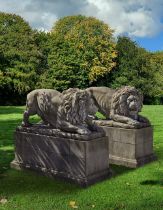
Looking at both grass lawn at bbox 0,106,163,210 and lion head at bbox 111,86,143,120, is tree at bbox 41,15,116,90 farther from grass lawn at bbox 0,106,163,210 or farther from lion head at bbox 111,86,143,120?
grass lawn at bbox 0,106,163,210

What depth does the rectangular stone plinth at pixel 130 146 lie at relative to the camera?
10.2 meters

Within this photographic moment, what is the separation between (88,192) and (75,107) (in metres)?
1.86

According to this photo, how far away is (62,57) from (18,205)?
38766 millimetres

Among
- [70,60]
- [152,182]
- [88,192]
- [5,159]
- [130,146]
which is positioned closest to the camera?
[88,192]

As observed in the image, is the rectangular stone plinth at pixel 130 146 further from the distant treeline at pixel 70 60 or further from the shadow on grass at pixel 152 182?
the distant treeline at pixel 70 60

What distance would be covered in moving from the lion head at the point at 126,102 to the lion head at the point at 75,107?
182 cm

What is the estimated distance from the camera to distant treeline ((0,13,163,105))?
4066 cm

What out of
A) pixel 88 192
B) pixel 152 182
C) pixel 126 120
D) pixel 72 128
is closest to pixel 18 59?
pixel 126 120

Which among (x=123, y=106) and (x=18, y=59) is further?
(x=18, y=59)

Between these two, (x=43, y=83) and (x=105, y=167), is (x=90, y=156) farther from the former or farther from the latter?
(x=43, y=83)

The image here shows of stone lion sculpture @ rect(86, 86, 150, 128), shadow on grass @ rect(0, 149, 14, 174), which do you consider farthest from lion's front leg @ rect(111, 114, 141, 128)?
shadow on grass @ rect(0, 149, 14, 174)

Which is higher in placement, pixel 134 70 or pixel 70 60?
pixel 70 60

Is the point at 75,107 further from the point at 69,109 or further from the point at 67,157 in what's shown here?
the point at 67,157

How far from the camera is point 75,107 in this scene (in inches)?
340
